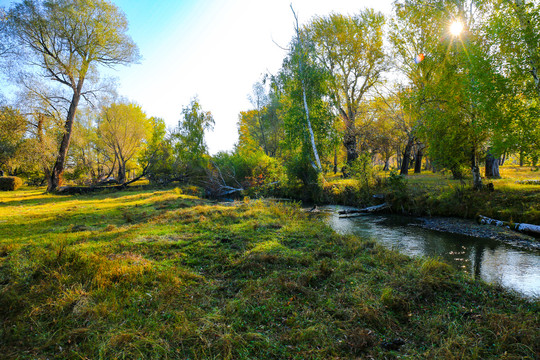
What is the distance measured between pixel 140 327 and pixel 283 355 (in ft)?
7.38

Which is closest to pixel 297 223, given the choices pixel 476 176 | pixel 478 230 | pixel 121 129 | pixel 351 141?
pixel 478 230

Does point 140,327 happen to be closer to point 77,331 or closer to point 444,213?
point 77,331

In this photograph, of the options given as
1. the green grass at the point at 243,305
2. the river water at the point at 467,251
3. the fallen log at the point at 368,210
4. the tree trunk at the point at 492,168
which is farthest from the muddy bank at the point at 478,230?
the tree trunk at the point at 492,168

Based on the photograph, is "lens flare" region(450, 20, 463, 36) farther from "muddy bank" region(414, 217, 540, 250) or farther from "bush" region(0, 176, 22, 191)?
"bush" region(0, 176, 22, 191)

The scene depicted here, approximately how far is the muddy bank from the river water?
0.47 metres

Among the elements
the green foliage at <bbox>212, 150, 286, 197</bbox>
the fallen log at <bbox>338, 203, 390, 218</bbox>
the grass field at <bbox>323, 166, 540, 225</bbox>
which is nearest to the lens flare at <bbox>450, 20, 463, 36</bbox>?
the grass field at <bbox>323, 166, 540, 225</bbox>

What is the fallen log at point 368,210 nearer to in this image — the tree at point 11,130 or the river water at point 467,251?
the river water at point 467,251

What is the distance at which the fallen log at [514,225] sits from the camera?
10062 millimetres

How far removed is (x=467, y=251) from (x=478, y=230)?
317cm

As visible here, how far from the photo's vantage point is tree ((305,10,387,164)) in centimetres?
2725

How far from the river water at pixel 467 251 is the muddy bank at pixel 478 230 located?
18.5 inches

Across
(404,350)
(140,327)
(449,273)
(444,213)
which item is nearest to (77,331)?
(140,327)

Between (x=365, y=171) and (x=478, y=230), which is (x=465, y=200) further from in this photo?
(x=365, y=171)

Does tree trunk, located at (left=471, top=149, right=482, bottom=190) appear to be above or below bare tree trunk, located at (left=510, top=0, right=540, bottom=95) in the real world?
below
